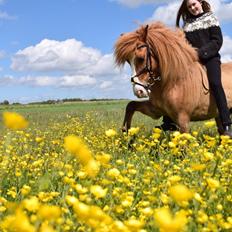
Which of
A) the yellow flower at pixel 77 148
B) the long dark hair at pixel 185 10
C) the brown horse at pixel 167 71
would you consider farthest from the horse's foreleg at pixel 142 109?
the yellow flower at pixel 77 148

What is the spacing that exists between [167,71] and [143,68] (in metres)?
0.42

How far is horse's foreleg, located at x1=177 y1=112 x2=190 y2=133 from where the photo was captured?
6.92 metres

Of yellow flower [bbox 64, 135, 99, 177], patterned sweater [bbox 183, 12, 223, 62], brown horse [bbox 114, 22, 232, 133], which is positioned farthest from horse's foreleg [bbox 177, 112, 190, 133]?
yellow flower [bbox 64, 135, 99, 177]

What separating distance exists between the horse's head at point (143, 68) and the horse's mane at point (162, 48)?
0.09 m

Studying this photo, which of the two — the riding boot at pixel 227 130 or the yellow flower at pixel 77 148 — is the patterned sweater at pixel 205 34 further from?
the yellow flower at pixel 77 148

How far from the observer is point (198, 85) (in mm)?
7160

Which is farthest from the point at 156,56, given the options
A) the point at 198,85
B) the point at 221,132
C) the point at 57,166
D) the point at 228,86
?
the point at 57,166

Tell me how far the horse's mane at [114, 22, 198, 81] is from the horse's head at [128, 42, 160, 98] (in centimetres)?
9

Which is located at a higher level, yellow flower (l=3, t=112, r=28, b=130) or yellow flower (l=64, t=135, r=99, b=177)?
yellow flower (l=3, t=112, r=28, b=130)

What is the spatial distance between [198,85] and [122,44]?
1457 millimetres

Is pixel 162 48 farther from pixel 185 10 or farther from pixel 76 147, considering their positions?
pixel 76 147

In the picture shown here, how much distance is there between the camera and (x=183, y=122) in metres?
6.94

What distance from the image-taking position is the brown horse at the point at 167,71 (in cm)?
664

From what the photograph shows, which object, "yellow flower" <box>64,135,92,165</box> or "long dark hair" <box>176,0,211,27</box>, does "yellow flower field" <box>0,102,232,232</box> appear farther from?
"long dark hair" <box>176,0,211,27</box>
